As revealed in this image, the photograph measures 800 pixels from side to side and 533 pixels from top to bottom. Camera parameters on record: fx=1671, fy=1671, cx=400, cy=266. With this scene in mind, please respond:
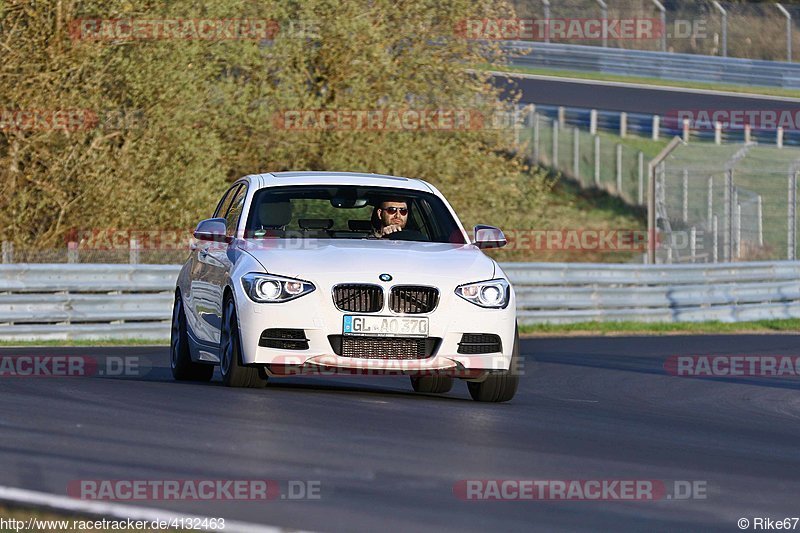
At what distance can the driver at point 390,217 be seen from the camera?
464 inches

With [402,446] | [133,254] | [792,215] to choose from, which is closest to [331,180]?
[402,446]

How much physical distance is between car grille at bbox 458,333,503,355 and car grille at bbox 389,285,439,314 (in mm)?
310

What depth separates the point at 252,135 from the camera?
28.3m

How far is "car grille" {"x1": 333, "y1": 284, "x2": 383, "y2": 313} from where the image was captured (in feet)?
34.0

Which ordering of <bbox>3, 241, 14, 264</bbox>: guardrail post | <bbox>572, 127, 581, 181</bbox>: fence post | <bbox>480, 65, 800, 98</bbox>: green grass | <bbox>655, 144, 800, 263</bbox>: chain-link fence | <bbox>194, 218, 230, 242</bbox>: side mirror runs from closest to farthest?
<bbox>194, 218, 230, 242</bbox>: side mirror < <bbox>3, 241, 14, 264</bbox>: guardrail post < <bbox>655, 144, 800, 263</bbox>: chain-link fence < <bbox>480, 65, 800, 98</bbox>: green grass < <bbox>572, 127, 581, 181</bbox>: fence post

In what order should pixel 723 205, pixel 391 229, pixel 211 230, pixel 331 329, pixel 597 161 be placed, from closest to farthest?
pixel 331 329 → pixel 211 230 → pixel 391 229 → pixel 723 205 → pixel 597 161

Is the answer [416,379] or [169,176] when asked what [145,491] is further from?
[169,176]

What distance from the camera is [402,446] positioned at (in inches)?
321

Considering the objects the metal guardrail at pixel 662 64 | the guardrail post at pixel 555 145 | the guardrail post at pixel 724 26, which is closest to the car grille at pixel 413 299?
the guardrail post at pixel 724 26

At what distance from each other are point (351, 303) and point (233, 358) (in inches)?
36.8

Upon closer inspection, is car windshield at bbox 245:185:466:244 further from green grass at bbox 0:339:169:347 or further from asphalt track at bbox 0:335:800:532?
green grass at bbox 0:339:169:347

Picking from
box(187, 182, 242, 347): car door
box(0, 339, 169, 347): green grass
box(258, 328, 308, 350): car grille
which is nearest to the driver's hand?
box(187, 182, 242, 347): car door

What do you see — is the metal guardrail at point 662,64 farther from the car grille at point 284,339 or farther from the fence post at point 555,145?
the car grille at point 284,339

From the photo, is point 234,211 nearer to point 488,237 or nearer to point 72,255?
point 488,237
